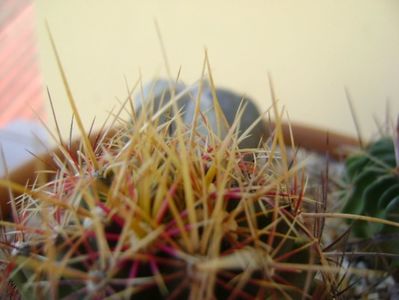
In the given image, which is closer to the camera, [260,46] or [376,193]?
[376,193]

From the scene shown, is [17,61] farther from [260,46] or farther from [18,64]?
[260,46]

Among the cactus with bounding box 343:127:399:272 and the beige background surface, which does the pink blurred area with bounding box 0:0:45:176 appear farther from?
the cactus with bounding box 343:127:399:272

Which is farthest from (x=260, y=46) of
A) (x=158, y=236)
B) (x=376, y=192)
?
(x=158, y=236)

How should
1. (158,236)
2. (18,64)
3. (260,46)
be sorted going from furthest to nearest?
(18,64)
(260,46)
(158,236)

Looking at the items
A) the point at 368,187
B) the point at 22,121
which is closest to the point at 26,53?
the point at 22,121

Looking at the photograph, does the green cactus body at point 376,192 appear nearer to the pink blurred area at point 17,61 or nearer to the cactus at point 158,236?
the cactus at point 158,236

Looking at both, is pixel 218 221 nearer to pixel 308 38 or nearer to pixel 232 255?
pixel 232 255

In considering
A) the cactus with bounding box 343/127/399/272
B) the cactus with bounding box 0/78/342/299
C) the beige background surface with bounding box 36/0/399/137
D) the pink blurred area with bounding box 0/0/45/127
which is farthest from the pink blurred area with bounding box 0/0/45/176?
the cactus with bounding box 0/78/342/299

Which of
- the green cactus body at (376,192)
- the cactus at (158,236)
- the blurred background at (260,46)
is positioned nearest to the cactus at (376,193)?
the green cactus body at (376,192)
